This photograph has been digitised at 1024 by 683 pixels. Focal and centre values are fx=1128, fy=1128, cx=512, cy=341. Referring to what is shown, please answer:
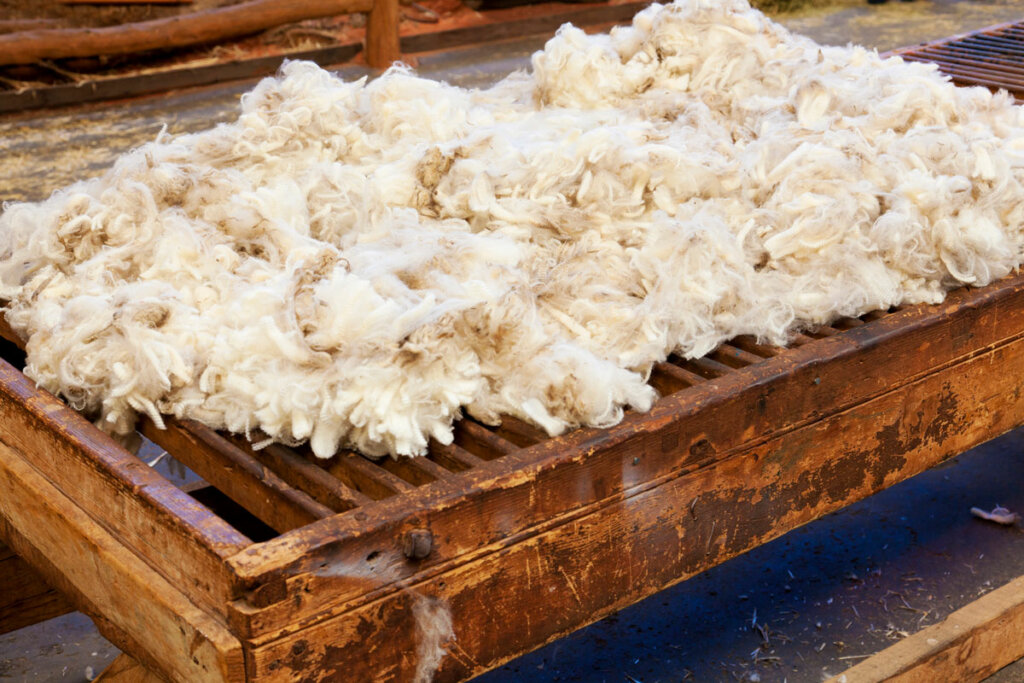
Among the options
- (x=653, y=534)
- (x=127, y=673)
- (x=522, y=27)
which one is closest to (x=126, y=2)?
(x=522, y=27)

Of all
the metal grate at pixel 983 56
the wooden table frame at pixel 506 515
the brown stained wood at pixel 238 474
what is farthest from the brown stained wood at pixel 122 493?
the metal grate at pixel 983 56

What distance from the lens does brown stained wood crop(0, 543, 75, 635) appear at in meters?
2.29

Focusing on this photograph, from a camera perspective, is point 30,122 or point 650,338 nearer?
point 650,338

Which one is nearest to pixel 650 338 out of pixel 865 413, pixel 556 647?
pixel 865 413

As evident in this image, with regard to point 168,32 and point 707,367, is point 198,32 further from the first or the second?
point 707,367

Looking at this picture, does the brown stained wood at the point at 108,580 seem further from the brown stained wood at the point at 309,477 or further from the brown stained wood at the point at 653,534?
the brown stained wood at the point at 309,477

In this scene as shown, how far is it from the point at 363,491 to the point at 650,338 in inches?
20.6

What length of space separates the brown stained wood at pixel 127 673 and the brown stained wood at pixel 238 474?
31 centimetres

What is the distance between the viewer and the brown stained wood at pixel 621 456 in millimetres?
1282

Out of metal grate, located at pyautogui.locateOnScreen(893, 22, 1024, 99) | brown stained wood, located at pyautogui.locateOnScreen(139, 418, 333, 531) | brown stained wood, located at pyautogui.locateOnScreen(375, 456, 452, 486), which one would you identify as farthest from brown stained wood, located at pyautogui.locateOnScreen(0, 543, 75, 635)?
metal grate, located at pyautogui.locateOnScreen(893, 22, 1024, 99)

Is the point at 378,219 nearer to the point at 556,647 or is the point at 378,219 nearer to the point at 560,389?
the point at 560,389

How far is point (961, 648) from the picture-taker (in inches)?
84.7

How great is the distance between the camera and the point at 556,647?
2.69 metres

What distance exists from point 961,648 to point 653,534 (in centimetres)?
88
